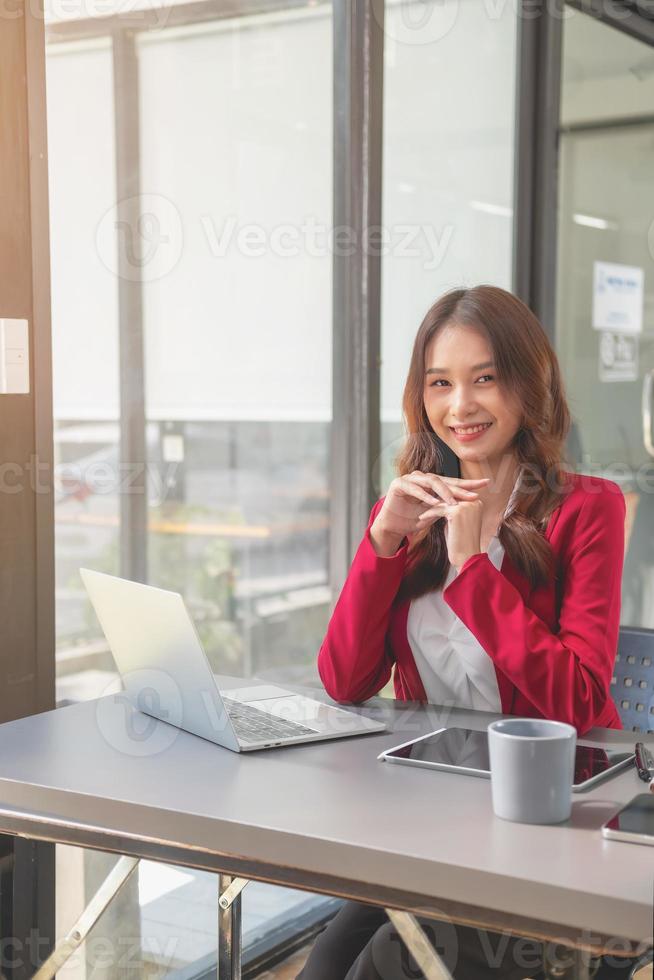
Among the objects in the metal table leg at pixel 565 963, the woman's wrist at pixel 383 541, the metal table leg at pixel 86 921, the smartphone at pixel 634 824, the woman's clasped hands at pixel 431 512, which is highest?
the woman's clasped hands at pixel 431 512

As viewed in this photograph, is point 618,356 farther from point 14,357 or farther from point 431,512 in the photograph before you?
point 14,357

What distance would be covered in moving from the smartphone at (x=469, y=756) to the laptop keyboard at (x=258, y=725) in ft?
0.45

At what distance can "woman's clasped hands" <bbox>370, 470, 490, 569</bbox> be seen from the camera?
5.38 ft

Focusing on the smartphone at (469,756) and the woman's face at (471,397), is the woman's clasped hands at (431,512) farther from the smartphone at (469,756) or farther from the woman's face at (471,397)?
the smartphone at (469,756)

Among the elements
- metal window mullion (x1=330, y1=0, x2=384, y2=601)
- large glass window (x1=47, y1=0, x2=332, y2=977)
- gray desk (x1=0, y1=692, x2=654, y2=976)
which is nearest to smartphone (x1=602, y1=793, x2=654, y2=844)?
gray desk (x1=0, y1=692, x2=654, y2=976)

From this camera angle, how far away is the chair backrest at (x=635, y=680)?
1780 millimetres

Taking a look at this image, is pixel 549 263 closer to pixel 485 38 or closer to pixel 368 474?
pixel 485 38

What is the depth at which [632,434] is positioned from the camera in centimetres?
384

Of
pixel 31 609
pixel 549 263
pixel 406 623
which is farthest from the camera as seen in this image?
pixel 549 263

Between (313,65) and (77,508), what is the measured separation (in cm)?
134

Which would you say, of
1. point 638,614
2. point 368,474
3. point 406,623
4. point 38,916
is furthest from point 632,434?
point 38,916

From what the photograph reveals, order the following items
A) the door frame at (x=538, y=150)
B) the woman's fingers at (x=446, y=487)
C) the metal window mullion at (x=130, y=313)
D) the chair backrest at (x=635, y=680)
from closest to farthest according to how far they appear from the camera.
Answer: the woman's fingers at (x=446, y=487) → the chair backrest at (x=635, y=680) → the metal window mullion at (x=130, y=313) → the door frame at (x=538, y=150)

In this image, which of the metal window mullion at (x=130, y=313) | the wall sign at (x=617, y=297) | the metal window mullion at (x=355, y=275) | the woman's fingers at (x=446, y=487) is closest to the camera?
the woman's fingers at (x=446, y=487)

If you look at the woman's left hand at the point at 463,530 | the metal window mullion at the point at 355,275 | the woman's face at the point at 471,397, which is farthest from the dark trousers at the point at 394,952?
the metal window mullion at the point at 355,275
